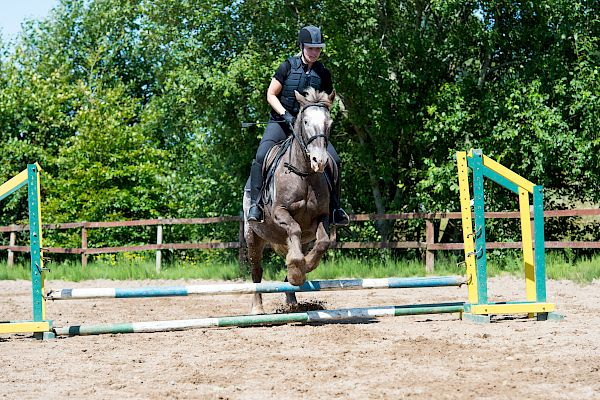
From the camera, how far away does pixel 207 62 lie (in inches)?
706

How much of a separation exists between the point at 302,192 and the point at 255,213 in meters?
0.70

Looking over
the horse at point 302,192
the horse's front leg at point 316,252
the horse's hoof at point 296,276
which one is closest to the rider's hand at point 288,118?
the horse at point 302,192

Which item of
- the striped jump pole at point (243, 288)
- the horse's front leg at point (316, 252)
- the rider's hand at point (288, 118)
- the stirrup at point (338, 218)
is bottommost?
the striped jump pole at point (243, 288)

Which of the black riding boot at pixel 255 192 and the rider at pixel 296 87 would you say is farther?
the black riding boot at pixel 255 192

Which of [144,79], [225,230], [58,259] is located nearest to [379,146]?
[225,230]

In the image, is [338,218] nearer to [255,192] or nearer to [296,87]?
[255,192]

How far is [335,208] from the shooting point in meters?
8.08

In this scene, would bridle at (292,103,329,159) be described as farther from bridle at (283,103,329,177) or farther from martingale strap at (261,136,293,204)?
martingale strap at (261,136,293,204)

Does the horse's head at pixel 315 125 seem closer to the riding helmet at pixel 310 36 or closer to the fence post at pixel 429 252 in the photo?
the riding helmet at pixel 310 36

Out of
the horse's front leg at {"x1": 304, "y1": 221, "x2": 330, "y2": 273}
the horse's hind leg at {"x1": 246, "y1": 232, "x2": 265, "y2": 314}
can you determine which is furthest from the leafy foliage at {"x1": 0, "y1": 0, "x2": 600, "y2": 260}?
the horse's front leg at {"x1": 304, "y1": 221, "x2": 330, "y2": 273}

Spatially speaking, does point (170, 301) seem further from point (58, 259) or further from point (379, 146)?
point (58, 259)

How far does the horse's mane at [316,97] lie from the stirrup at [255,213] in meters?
1.36

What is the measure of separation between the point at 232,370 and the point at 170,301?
6.37m

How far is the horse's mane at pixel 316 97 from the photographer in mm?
7395
